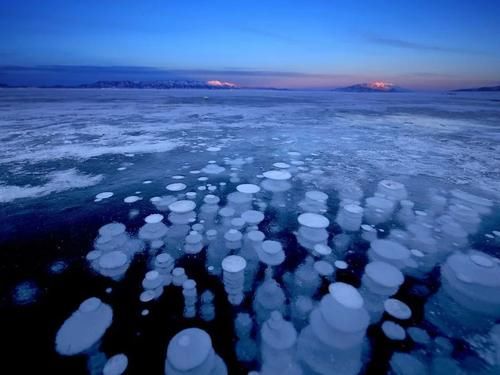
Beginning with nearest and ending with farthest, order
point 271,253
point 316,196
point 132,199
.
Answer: point 271,253 < point 132,199 < point 316,196

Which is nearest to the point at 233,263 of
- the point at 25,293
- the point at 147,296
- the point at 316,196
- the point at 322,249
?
the point at 147,296

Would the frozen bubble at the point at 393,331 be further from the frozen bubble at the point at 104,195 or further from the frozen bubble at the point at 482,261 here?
the frozen bubble at the point at 104,195

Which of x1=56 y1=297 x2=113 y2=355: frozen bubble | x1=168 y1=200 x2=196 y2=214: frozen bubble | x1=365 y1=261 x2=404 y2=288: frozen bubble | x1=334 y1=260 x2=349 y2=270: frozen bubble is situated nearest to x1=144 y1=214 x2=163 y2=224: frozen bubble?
x1=168 y1=200 x2=196 y2=214: frozen bubble

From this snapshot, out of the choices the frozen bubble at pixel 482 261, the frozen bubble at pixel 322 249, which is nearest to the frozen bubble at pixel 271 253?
the frozen bubble at pixel 322 249

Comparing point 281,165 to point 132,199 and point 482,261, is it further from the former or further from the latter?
point 482,261

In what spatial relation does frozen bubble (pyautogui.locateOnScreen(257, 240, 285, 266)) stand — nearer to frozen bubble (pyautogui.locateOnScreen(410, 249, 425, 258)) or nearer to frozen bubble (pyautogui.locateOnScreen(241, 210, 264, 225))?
frozen bubble (pyautogui.locateOnScreen(241, 210, 264, 225))

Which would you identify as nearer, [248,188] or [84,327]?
[84,327]

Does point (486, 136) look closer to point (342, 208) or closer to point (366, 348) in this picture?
point (342, 208)
